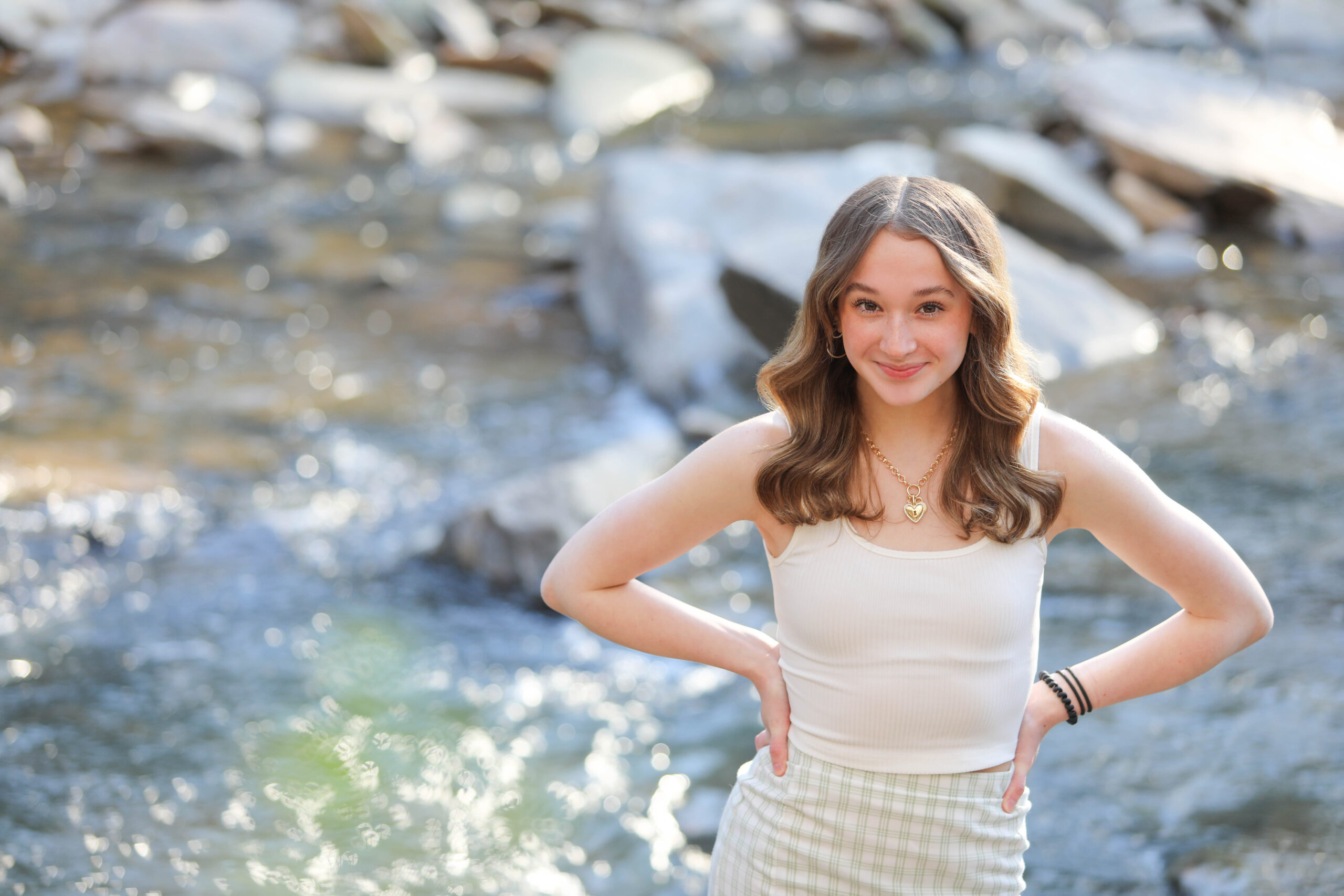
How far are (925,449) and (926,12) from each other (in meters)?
17.3

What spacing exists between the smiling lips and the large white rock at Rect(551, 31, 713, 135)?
37.4 ft

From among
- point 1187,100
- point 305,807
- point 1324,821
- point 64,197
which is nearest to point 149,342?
point 64,197

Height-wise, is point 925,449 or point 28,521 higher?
point 925,449

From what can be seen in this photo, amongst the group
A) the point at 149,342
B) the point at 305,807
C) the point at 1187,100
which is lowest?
the point at 149,342

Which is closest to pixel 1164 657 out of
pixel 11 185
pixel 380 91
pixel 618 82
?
pixel 11 185

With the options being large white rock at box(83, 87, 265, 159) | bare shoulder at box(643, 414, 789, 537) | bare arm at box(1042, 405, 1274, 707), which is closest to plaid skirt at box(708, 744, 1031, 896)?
bare arm at box(1042, 405, 1274, 707)

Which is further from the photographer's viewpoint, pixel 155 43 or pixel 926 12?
pixel 926 12

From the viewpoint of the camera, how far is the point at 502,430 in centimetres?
605

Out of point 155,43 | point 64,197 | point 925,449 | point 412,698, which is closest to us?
point 925,449

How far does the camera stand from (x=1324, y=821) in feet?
10.5

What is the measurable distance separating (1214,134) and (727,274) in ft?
16.9

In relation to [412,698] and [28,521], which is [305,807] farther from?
[28,521]

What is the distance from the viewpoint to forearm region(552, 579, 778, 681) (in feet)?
6.01

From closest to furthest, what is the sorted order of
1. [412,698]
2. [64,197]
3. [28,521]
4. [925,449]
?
1. [925,449]
2. [412,698]
3. [28,521]
4. [64,197]
